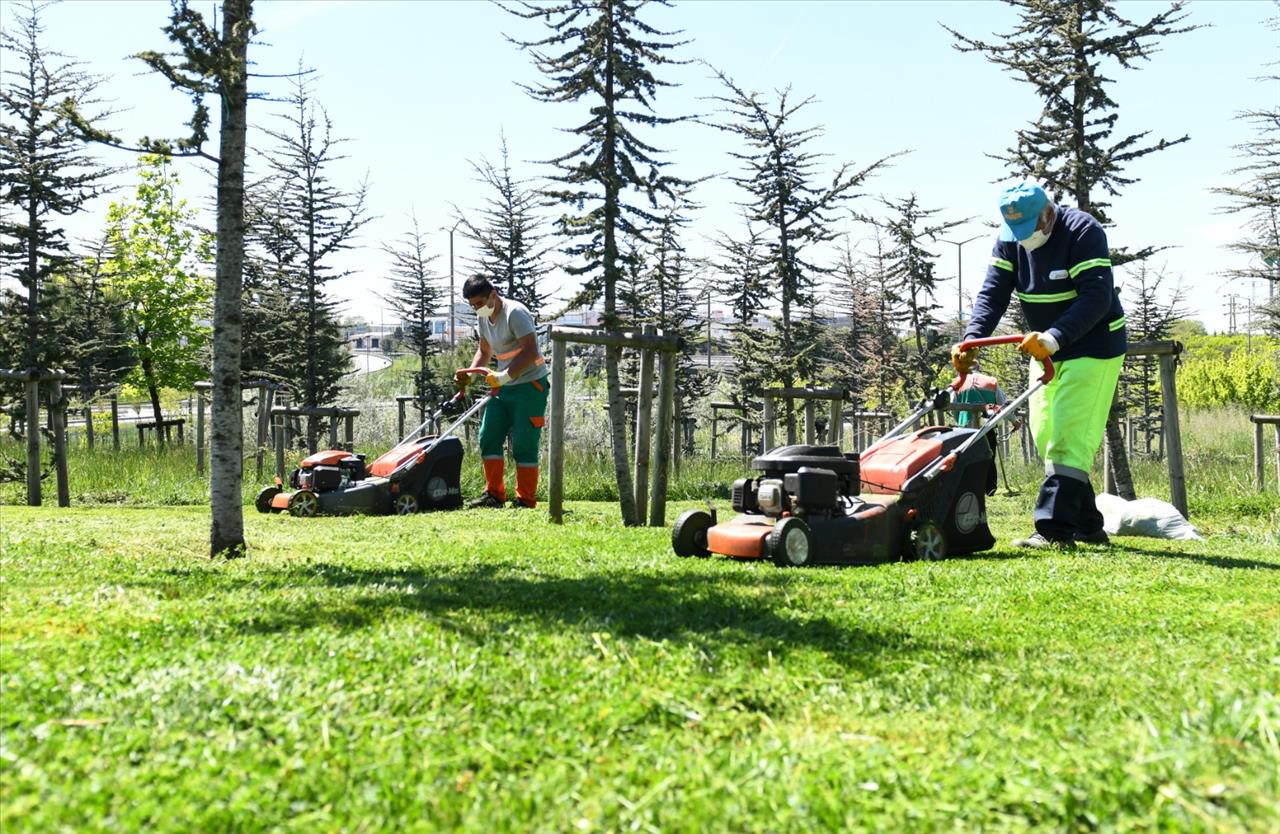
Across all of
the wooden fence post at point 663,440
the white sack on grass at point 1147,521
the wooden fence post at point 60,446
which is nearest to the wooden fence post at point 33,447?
the wooden fence post at point 60,446

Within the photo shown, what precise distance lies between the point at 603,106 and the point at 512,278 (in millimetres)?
9901

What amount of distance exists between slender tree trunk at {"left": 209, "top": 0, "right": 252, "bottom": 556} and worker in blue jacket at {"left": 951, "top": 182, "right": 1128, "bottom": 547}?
4365 mm

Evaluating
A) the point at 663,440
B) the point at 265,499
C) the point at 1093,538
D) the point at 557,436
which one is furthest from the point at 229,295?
the point at 1093,538

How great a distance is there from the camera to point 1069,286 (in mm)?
6797

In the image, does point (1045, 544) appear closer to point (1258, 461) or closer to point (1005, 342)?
point (1005, 342)

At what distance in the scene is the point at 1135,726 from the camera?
8.93ft

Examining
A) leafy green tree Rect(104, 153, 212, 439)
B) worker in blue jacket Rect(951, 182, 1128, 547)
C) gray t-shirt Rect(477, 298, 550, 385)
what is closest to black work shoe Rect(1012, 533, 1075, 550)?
worker in blue jacket Rect(951, 182, 1128, 547)

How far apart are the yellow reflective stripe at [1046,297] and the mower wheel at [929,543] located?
5.32 feet

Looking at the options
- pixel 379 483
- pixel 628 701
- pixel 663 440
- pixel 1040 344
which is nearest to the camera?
pixel 628 701

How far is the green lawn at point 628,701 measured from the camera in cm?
220

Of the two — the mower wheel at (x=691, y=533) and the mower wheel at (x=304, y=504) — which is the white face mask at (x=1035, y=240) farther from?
the mower wheel at (x=304, y=504)

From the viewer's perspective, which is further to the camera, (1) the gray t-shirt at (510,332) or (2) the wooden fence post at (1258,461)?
(2) the wooden fence post at (1258,461)

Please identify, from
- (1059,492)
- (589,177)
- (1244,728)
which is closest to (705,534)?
(1059,492)

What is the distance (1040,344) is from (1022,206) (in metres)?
0.89
